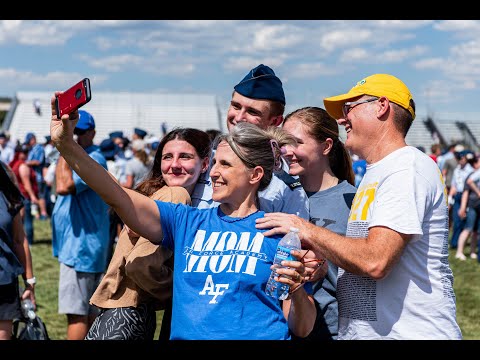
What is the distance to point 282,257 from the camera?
109 inches

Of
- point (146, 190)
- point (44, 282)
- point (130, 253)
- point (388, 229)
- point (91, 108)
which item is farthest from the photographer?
point (91, 108)

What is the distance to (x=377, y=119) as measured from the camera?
3.03 metres

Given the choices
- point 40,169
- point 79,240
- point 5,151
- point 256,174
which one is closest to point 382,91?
point 256,174

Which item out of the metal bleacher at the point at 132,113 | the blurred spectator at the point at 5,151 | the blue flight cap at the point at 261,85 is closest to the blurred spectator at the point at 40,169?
the blurred spectator at the point at 5,151

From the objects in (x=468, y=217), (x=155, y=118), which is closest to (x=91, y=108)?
(x=155, y=118)

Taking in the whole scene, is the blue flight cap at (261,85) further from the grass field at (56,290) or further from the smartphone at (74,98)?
the grass field at (56,290)

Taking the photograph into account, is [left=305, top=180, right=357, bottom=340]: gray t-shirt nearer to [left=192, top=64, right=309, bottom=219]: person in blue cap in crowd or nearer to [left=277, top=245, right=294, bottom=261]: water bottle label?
[left=192, top=64, right=309, bottom=219]: person in blue cap in crowd

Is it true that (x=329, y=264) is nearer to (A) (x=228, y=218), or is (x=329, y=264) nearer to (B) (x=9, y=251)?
(A) (x=228, y=218)

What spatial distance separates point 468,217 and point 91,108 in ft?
168

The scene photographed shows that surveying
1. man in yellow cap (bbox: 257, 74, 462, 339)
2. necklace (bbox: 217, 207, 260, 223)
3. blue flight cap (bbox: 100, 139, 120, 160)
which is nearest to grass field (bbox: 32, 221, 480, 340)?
blue flight cap (bbox: 100, 139, 120, 160)

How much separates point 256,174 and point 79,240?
12.5 feet

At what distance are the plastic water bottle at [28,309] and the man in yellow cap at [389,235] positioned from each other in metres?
2.45
